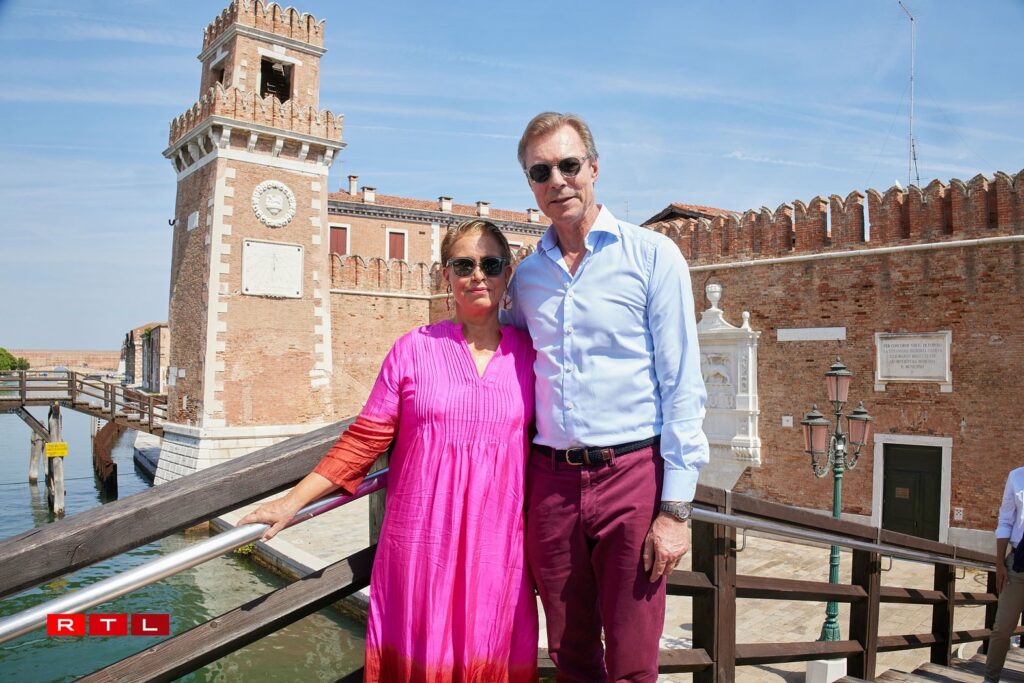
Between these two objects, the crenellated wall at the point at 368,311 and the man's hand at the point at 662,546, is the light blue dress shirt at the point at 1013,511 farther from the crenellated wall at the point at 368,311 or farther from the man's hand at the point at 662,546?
the crenellated wall at the point at 368,311

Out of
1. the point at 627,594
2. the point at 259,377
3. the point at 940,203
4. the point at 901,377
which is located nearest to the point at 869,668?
the point at 627,594

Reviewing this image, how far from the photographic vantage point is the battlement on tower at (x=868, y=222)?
382 inches

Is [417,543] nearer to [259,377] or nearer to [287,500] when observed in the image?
[287,500]

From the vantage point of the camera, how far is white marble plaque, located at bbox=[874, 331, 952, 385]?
9.91 m

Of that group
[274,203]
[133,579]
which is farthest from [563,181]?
[274,203]

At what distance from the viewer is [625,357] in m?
1.57

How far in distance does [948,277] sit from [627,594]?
10.3 meters

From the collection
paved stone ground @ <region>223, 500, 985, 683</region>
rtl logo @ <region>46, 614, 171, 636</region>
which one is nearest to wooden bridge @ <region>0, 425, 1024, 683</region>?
rtl logo @ <region>46, 614, 171, 636</region>

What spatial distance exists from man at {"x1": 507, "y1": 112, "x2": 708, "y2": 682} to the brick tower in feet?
46.9

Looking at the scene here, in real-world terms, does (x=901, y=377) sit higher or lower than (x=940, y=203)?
lower

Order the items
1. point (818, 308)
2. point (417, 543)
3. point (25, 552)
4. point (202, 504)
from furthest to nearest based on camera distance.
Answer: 1. point (818, 308)
2. point (417, 543)
3. point (202, 504)
4. point (25, 552)

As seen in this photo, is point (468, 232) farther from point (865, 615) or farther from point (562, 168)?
point (865, 615)

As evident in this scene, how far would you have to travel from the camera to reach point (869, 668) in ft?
9.52

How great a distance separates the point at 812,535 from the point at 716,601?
46 centimetres
